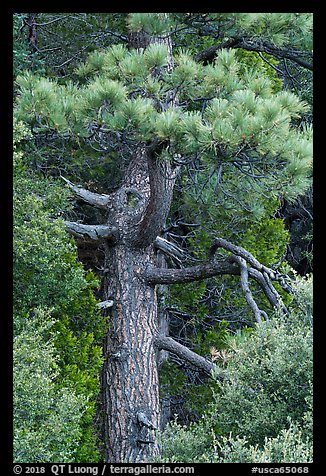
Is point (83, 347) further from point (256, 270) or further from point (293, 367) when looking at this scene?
point (293, 367)

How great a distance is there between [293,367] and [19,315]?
2.38 meters

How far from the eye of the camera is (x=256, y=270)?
20.7 ft

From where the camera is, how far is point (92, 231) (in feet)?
22.1

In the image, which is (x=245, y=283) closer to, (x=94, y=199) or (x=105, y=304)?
(x=105, y=304)

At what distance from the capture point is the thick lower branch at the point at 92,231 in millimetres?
6641

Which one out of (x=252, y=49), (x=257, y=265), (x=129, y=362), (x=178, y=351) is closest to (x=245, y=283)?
(x=257, y=265)

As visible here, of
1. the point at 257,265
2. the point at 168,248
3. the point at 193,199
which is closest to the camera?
the point at 257,265

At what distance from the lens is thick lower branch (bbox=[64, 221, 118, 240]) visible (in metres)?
6.64

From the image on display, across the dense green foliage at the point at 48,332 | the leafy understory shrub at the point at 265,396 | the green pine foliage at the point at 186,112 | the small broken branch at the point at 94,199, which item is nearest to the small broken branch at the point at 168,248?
the small broken branch at the point at 94,199
